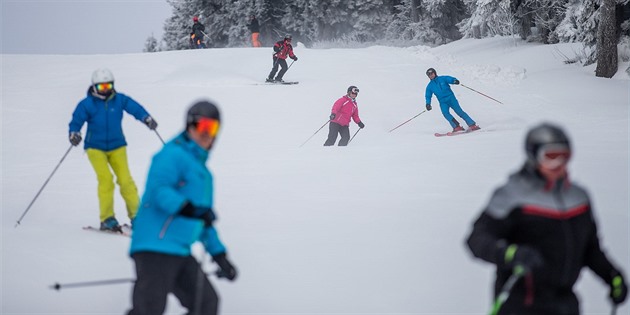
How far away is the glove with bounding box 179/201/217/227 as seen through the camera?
3.13 m

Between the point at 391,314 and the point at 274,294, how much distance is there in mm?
983

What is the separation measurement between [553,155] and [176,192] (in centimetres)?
178

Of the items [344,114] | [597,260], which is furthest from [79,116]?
[344,114]

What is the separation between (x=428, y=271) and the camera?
16.8 feet

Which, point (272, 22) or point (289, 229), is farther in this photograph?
point (272, 22)

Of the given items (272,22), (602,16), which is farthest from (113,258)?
(272,22)

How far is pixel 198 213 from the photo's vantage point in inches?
127

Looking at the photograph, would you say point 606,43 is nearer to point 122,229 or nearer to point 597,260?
point 122,229

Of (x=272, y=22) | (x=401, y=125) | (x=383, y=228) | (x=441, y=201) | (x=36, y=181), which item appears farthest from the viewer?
(x=272, y=22)

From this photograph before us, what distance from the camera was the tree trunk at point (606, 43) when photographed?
16359 millimetres

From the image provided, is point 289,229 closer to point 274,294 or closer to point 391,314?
point 274,294

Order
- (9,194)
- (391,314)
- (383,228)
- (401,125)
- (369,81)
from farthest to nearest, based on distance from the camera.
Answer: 1. (369,81)
2. (401,125)
3. (9,194)
4. (383,228)
5. (391,314)

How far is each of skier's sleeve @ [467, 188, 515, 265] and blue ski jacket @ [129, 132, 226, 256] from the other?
4.63 feet

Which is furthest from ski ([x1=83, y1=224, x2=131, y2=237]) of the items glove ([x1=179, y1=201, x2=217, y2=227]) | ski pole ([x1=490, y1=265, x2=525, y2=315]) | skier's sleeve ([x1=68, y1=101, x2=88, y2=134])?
ski pole ([x1=490, y1=265, x2=525, y2=315])
